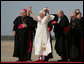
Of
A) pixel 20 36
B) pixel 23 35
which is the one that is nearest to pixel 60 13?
pixel 23 35

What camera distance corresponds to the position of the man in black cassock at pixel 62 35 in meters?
16.9

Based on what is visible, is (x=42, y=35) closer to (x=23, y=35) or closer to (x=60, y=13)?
(x=23, y=35)

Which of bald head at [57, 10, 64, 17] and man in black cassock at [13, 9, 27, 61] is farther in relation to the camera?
man in black cassock at [13, 9, 27, 61]

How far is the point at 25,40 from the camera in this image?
56.7ft

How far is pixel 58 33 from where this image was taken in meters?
17.1

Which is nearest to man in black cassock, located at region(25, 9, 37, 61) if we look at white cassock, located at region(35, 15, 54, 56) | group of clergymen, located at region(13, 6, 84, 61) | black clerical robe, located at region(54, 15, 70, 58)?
group of clergymen, located at region(13, 6, 84, 61)

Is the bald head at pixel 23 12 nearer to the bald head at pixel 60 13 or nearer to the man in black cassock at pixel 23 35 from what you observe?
the man in black cassock at pixel 23 35

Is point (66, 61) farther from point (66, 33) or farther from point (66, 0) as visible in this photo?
point (66, 0)

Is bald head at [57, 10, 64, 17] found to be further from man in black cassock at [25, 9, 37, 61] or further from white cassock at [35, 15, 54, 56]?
man in black cassock at [25, 9, 37, 61]

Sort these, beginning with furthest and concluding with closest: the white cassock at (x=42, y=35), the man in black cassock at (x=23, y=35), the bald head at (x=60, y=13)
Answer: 1. the man in black cassock at (x=23, y=35)
2. the bald head at (x=60, y=13)
3. the white cassock at (x=42, y=35)

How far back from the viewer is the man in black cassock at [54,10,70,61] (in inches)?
667

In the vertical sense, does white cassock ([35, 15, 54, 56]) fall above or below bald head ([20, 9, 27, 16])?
below

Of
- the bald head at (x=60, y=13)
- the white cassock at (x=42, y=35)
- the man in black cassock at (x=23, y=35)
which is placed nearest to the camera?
the white cassock at (x=42, y=35)

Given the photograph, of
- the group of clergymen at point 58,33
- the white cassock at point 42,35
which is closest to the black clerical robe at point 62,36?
the group of clergymen at point 58,33
